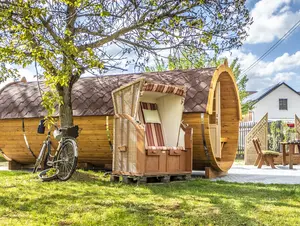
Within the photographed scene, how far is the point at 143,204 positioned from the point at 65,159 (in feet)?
8.82

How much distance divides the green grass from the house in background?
29944mm

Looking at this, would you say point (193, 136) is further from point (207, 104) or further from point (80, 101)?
point (80, 101)

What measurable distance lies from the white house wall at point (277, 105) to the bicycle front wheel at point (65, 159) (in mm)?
30225

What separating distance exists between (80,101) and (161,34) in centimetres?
281

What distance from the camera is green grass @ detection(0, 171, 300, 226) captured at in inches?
144

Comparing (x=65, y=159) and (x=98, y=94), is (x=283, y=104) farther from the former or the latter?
(x=65, y=159)

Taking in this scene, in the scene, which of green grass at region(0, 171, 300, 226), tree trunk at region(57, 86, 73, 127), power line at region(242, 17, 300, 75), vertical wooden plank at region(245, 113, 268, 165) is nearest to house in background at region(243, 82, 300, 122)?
power line at region(242, 17, 300, 75)

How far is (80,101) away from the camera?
29.5ft

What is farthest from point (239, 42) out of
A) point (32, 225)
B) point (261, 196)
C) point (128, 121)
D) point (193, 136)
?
point (32, 225)

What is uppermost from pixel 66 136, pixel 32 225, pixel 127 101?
pixel 127 101

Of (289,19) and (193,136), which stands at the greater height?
(289,19)

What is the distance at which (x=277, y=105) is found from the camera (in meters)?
35.4

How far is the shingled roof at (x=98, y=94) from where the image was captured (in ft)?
26.9

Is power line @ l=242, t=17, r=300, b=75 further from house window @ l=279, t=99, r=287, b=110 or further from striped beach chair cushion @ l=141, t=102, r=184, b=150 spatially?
striped beach chair cushion @ l=141, t=102, r=184, b=150
